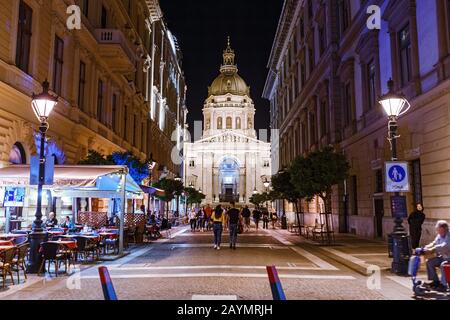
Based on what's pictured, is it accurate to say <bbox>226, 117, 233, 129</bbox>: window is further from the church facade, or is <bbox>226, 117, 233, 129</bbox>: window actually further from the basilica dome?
the basilica dome

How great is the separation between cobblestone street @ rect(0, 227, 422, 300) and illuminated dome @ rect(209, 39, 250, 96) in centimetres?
12084

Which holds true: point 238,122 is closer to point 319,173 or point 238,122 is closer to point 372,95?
point 372,95

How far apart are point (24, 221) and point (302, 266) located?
1030 cm

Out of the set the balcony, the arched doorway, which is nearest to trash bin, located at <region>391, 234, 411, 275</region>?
the balcony

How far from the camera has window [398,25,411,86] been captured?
19250 mm

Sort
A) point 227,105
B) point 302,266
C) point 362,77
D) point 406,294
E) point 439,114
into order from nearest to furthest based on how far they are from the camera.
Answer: point 406,294, point 302,266, point 439,114, point 362,77, point 227,105

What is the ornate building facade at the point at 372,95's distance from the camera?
1634 cm

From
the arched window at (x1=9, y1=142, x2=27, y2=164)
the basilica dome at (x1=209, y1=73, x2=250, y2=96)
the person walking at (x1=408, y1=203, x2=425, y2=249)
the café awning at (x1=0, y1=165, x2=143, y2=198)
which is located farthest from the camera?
the basilica dome at (x1=209, y1=73, x2=250, y2=96)

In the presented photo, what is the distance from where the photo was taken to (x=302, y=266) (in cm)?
1353

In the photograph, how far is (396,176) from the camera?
11.9 m

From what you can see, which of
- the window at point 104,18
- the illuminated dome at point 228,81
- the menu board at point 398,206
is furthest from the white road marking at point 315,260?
the illuminated dome at point 228,81
